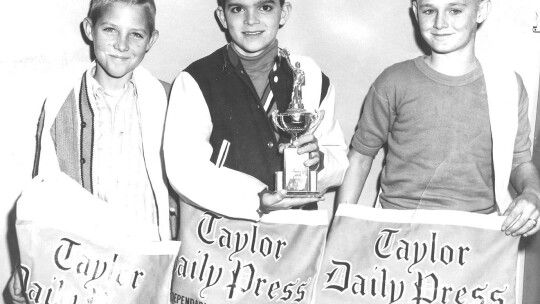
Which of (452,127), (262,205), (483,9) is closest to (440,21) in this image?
(483,9)

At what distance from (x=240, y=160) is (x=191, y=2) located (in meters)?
0.52

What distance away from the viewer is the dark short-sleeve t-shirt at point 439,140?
1833mm

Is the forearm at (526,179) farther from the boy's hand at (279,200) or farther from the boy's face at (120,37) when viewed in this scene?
the boy's face at (120,37)

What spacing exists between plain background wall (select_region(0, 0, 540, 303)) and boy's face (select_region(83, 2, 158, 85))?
0.44 feet

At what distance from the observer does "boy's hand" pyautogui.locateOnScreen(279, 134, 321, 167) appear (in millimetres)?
1708

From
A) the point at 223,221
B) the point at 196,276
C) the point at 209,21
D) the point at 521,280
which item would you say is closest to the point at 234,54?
the point at 209,21

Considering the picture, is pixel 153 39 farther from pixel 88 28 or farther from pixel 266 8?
pixel 266 8

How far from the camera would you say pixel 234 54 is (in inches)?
75.2

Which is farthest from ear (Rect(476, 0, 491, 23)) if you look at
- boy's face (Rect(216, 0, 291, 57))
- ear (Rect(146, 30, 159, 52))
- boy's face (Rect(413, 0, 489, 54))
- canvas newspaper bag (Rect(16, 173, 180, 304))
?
canvas newspaper bag (Rect(16, 173, 180, 304))

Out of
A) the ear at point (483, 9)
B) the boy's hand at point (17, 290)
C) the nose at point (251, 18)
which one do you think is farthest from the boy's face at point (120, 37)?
the ear at point (483, 9)

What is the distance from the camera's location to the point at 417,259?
169 centimetres

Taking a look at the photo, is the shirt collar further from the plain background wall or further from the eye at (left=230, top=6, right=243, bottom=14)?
the eye at (left=230, top=6, right=243, bottom=14)

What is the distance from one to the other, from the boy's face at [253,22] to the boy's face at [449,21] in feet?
1.19

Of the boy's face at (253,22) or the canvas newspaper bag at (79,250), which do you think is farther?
the boy's face at (253,22)
